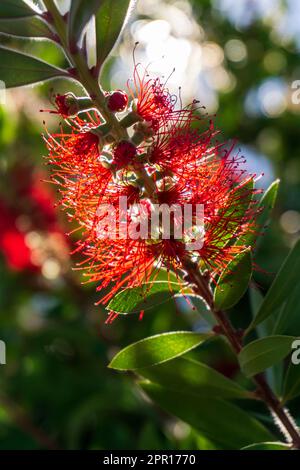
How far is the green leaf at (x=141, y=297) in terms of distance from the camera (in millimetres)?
1534

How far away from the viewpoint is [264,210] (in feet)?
5.53

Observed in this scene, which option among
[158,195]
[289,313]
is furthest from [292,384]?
[158,195]

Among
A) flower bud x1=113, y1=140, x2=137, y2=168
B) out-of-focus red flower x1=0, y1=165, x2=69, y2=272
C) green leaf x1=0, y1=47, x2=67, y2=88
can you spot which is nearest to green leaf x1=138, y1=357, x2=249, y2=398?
flower bud x1=113, y1=140, x2=137, y2=168

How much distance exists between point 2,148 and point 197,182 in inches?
87.6

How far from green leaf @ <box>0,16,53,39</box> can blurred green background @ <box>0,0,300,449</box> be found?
51.1 inches

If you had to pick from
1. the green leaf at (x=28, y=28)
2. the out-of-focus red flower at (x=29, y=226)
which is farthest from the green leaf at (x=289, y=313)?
the out-of-focus red flower at (x=29, y=226)

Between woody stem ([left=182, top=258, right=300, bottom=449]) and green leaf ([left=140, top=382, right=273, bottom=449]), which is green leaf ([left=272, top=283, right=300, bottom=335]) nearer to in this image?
woody stem ([left=182, top=258, right=300, bottom=449])

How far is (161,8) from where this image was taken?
4.38 m

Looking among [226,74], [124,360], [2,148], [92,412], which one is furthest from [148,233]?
[226,74]

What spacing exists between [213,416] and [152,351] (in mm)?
384

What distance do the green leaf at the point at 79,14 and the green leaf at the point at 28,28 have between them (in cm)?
8

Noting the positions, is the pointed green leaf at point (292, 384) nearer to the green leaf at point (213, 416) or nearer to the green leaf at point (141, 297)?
the green leaf at point (213, 416)

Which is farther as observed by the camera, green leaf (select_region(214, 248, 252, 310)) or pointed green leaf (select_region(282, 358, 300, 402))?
pointed green leaf (select_region(282, 358, 300, 402))

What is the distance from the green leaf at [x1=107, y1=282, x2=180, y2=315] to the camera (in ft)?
5.03
